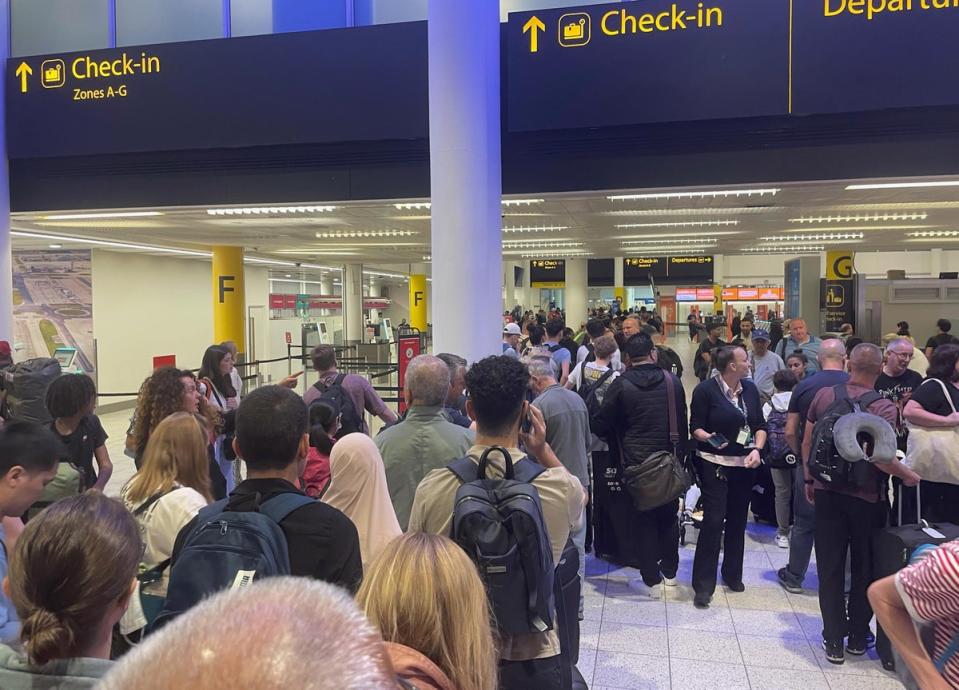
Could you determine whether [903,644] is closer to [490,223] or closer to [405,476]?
[405,476]

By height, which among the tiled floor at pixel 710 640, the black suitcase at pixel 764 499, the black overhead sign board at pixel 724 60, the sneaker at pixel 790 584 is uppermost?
the black overhead sign board at pixel 724 60

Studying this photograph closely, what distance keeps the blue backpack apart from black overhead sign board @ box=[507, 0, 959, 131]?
6.49m

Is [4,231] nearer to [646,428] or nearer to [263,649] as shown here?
[646,428]

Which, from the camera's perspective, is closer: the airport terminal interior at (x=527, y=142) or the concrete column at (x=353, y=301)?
the airport terminal interior at (x=527, y=142)

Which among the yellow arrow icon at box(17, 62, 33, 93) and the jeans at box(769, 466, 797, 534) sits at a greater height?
the yellow arrow icon at box(17, 62, 33, 93)

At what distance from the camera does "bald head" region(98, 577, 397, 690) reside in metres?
0.53

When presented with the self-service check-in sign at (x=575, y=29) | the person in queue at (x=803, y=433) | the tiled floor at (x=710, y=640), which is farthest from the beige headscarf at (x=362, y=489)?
the self-service check-in sign at (x=575, y=29)

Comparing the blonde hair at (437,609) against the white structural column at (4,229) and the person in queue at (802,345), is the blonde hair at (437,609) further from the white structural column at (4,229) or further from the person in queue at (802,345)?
the white structural column at (4,229)

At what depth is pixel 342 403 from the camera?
15.8 feet

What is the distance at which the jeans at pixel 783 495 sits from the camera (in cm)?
562

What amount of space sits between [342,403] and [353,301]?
63.4ft

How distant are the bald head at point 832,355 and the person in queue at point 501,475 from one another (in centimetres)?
305

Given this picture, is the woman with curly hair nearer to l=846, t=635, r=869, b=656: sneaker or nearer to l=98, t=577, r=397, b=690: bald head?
l=98, t=577, r=397, b=690: bald head

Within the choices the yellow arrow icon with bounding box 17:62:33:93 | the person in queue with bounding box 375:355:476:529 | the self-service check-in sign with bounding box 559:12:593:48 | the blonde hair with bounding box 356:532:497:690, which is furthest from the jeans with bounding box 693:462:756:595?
the yellow arrow icon with bounding box 17:62:33:93
